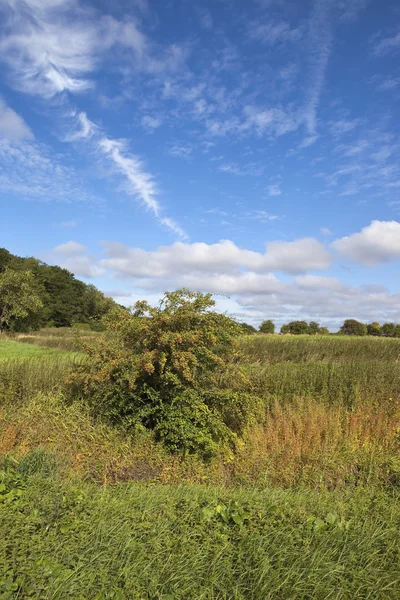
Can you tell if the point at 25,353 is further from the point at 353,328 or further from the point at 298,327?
the point at 353,328

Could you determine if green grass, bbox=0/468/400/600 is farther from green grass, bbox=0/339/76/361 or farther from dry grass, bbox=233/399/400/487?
green grass, bbox=0/339/76/361

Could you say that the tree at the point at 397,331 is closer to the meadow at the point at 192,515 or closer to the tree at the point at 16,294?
the meadow at the point at 192,515

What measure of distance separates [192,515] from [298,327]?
38.1 metres

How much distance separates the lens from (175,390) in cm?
734

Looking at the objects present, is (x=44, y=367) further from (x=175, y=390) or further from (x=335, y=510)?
(x=335, y=510)

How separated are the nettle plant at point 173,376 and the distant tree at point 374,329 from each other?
38.6 meters

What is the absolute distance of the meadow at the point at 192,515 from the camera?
2820 millimetres

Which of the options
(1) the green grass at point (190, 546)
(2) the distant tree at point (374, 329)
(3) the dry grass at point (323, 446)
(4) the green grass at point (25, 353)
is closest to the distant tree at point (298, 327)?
(2) the distant tree at point (374, 329)

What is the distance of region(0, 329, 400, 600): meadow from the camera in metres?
2.82

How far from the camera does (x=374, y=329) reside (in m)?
43.4

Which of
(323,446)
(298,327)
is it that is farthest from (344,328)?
(323,446)

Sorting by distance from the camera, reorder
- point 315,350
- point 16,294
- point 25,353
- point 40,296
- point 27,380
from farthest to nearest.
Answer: point 40,296 → point 16,294 → point 25,353 → point 315,350 → point 27,380

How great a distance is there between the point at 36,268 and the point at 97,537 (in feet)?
223

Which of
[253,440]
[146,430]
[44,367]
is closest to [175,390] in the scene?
[146,430]
